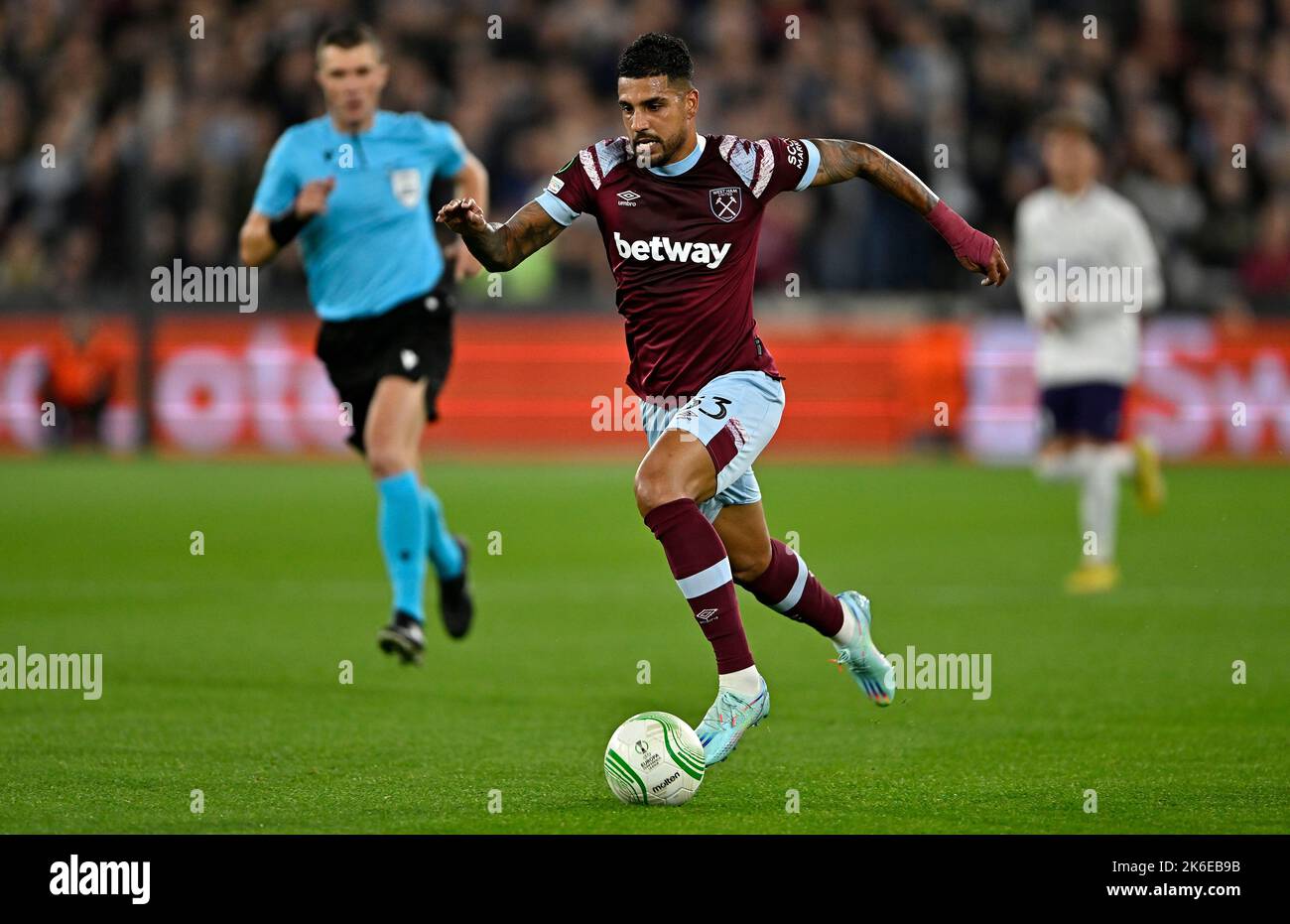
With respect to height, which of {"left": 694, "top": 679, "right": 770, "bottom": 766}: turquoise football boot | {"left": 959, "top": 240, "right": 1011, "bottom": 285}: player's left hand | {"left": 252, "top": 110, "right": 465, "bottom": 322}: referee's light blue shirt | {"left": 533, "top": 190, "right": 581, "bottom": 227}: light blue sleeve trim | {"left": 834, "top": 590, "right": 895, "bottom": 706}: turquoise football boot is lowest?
{"left": 694, "top": 679, "right": 770, "bottom": 766}: turquoise football boot

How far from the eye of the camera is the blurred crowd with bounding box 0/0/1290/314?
19953mm

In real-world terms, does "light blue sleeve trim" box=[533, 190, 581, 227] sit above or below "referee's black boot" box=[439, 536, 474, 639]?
above

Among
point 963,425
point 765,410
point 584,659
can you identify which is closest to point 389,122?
point 584,659

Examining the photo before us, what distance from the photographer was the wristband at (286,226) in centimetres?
816

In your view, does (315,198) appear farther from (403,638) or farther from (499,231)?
(499,231)

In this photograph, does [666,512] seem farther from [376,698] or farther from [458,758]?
[376,698]

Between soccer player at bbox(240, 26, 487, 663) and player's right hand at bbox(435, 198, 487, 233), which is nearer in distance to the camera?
player's right hand at bbox(435, 198, 487, 233)

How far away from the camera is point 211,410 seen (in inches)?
779

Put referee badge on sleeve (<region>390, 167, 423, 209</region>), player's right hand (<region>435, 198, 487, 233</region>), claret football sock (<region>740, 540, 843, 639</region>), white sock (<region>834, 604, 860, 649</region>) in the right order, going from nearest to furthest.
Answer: player's right hand (<region>435, 198, 487, 233</region>)
claret football sock (<region>740, 540, 843, 639</region>)
white sock (<region>834, 604, 860, 649</region>)
referee badge on sleeve (<region>390, 167, 423, 209</region>)

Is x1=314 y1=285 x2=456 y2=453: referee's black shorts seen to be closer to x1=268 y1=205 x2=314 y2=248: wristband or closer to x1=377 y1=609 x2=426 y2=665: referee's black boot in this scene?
x1=268 y1=205 x2=314 y2=248: wristband

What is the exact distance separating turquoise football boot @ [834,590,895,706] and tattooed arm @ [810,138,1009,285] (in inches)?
47.5

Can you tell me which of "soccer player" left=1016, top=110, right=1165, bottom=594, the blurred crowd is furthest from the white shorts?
the blurred crowd

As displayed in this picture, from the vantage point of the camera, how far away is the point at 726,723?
240 inches

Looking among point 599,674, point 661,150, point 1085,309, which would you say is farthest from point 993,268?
point 1085,309
